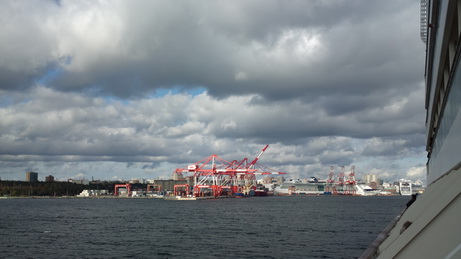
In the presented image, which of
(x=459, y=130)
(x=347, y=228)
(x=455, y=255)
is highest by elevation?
(x=459, y=130)

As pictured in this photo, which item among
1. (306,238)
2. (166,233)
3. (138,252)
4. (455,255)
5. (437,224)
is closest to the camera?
(455,255)

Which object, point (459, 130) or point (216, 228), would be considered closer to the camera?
point (459, 130)

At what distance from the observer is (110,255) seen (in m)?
30.5

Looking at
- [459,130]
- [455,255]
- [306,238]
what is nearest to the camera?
[455,255]

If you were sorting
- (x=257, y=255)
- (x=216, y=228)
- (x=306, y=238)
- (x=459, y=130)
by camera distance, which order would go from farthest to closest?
(x=216, y=228), (x=306, y=238), (x=257, y=255), (x=459, y=130)

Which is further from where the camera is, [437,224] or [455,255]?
[437,224]

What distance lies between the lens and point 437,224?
4.76m

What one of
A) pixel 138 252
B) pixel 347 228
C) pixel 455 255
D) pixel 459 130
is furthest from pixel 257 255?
pixel 455 255

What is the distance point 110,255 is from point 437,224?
2901 cm

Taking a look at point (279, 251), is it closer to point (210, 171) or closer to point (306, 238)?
point (306, 238)

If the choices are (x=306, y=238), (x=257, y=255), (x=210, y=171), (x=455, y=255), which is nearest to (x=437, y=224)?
(x=455, y=255)

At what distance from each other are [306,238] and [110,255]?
17.5m

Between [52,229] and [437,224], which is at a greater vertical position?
[437,224]

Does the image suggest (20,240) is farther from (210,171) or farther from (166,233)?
(210,171)
